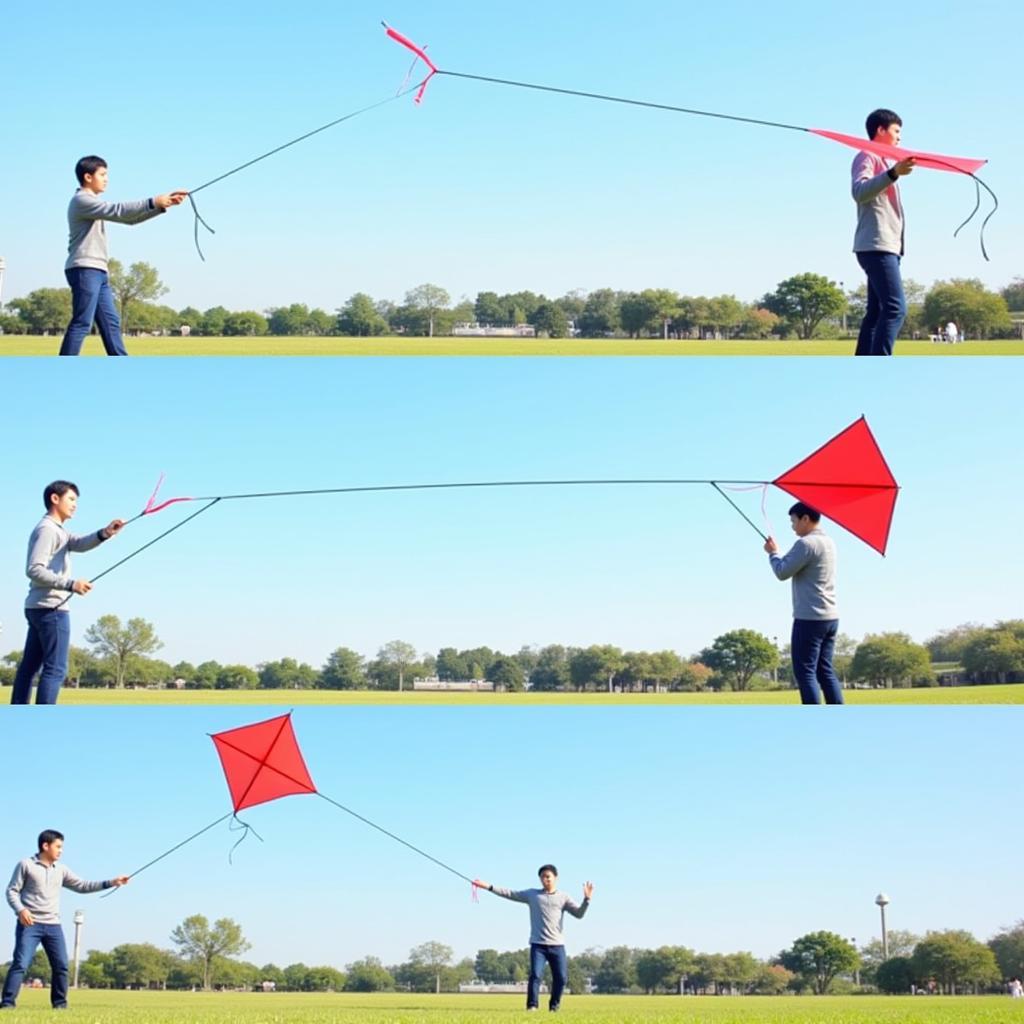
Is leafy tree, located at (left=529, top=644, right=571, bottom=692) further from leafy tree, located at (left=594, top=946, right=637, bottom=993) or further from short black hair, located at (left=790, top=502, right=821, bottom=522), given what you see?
short black hair, located at (left=790, top=502, right=821, bottom=522)

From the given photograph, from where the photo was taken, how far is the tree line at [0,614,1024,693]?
24531 mm

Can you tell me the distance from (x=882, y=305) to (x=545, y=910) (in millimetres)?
5570

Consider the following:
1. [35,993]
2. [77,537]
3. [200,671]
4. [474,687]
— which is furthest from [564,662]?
[77,537]

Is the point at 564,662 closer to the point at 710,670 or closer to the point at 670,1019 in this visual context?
the point at 710,670

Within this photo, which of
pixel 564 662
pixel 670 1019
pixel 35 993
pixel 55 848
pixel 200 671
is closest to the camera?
pixel 670 1019

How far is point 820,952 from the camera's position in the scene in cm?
2594

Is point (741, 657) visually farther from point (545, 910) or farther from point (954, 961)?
point (545, 910)

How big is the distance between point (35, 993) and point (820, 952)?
19.4 metres

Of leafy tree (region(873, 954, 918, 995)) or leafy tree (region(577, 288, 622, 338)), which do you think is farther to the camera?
leafy tree (region(577, 288, 622, 338))

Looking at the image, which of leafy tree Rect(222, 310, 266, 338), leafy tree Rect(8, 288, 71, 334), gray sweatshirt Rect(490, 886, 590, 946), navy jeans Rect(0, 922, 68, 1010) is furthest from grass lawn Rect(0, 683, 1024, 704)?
leafy tree Rect(222, 310, 266, 338)

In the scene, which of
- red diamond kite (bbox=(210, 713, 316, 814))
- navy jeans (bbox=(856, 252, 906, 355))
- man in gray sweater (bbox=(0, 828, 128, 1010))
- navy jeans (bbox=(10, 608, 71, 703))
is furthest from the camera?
red diamond kite (bbox=(210, 713, 316, 814))

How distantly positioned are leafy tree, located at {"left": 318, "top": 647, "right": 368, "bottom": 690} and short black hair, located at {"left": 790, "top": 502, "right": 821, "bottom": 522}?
18671mm

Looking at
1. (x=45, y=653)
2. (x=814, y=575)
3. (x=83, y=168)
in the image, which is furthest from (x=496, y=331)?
(x=45, y=653)

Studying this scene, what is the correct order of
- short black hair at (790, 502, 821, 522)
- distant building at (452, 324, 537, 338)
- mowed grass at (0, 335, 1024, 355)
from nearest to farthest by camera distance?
1. short black hair at (790, 502, 821, 522)
2. mowed grass at (0, 335, 1024, 355)
3. distant building at (452, 324, 537, 338)
